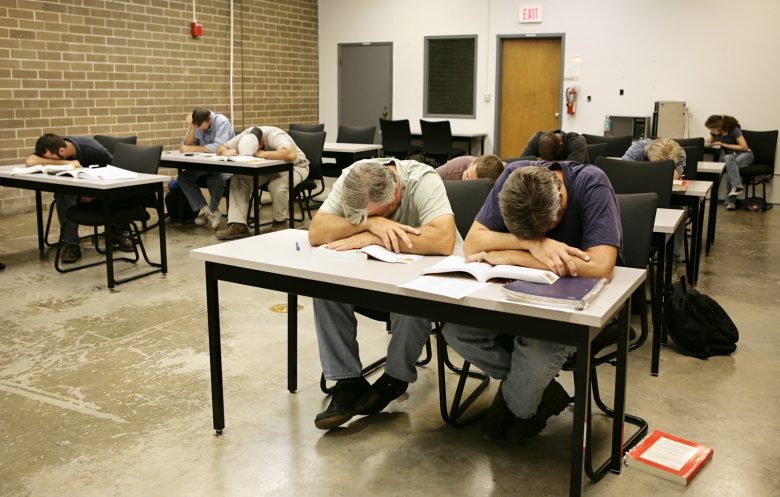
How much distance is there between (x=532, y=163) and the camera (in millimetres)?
2787

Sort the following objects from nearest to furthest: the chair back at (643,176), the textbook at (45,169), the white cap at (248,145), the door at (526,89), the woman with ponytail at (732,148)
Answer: the chair back at (643,176)
the textbook at (45,169)
the white cap at (248,145)
the woman with ponytail at (732,148)
the door at (526,89)

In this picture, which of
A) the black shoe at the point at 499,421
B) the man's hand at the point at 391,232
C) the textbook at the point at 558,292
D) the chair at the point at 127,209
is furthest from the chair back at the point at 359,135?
the textbook at the point at 558,292

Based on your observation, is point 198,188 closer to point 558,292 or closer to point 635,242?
point 635,242

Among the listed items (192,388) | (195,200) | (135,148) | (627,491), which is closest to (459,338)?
(627,491)

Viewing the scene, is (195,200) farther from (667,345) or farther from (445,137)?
(667,345)

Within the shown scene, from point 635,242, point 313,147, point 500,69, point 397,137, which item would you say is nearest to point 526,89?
point 500,69

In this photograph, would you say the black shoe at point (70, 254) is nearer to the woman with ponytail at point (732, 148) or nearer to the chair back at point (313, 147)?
the chair back at point (313, 147)

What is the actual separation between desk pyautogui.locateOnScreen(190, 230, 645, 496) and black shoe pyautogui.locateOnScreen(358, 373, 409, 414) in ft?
1.70

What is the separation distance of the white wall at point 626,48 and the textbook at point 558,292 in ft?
25.5

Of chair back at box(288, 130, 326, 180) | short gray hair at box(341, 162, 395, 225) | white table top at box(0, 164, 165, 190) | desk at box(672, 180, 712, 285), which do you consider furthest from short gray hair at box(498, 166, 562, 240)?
chair back at box(288, 130, 326, 180)

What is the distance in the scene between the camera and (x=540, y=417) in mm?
2668

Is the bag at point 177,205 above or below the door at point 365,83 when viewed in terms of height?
below

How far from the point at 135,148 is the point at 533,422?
381cm

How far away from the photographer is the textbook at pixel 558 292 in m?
2.01
